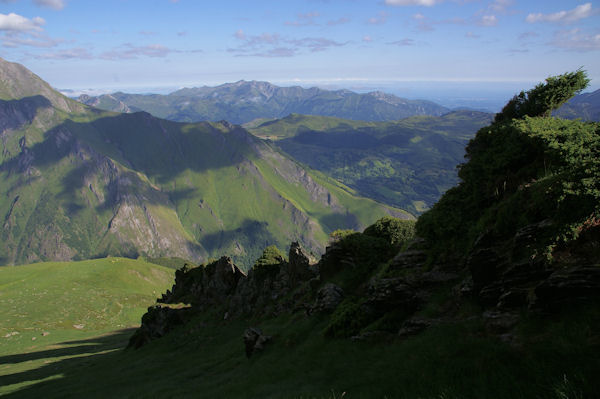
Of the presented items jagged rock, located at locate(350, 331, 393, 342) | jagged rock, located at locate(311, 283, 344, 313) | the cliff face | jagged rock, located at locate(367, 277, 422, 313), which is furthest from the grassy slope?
jagged rock, located at locate(367, 277, 422, 313)

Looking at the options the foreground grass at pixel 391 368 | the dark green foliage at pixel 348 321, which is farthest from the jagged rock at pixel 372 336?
the dark green foliage at pixel 348 321

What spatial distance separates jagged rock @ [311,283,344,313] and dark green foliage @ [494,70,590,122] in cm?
2182

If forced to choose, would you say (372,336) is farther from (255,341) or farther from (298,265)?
(298,265)

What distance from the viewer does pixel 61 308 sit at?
127188mm

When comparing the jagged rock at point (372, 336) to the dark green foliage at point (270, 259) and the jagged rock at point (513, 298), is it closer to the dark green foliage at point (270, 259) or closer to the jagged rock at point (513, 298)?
the jagged rock at point (513, 298)

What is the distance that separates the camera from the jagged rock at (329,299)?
1165 inches

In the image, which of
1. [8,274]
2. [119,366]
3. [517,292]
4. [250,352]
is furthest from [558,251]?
[8,274]

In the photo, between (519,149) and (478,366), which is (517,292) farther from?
(519,149)

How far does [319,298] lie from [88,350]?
3101 inches

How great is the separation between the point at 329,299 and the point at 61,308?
452 feet

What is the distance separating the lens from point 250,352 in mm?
30812

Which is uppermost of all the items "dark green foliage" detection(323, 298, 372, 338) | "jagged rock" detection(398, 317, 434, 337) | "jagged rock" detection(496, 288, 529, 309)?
"jagged rock" detection(496, 288, 529, 309)

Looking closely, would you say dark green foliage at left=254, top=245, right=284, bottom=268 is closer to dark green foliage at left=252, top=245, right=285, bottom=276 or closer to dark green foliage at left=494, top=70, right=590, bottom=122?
dark green foliage at left=252, top=245, right=285, bottom=276

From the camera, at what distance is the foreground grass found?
37.1 feet
